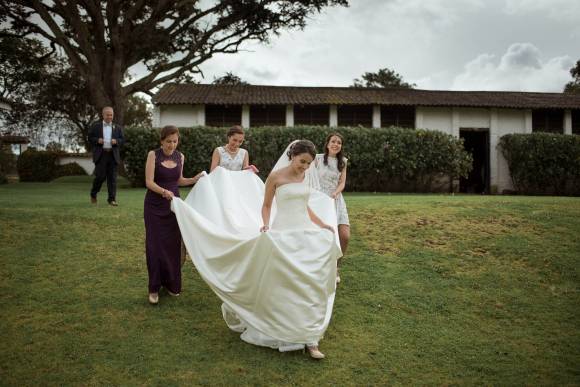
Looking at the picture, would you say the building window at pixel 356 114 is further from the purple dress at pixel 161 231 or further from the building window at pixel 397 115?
the purple dress at pixel 161 231

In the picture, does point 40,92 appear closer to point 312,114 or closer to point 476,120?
point 312,114

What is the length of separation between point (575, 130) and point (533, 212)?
65.9ft

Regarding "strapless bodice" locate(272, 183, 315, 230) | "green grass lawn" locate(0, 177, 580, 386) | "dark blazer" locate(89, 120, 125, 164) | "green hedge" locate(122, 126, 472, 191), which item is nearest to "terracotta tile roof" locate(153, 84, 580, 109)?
"green hedge" locate(122, 126, 472, 191)

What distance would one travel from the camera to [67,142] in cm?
5497

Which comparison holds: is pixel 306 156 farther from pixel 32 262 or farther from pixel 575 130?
pixel 575 130

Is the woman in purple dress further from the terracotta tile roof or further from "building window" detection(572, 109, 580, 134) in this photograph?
"building window" detection(572, 109, 580, 134)

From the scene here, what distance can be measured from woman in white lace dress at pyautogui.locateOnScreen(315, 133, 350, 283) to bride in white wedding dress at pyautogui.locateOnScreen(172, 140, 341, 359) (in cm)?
163

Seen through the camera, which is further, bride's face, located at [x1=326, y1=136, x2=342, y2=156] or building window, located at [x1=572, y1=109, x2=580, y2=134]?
building window, located at [x1=572, y1=109, x2=580, y2=134]

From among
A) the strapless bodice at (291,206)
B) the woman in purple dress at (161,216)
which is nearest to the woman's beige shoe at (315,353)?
the strapless bodice at (291,206)

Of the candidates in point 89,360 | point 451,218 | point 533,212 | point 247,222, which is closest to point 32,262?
point 89,360

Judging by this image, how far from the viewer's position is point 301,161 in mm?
4688

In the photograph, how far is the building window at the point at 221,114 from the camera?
82.1ft

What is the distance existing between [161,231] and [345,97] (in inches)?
845

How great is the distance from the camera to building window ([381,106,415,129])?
83.9 ft
